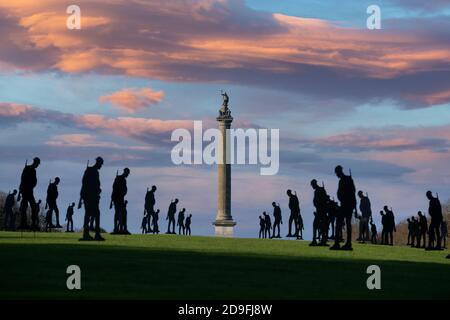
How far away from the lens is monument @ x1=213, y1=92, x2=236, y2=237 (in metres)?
89.4

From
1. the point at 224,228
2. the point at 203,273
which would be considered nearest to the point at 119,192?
the point at 203,273

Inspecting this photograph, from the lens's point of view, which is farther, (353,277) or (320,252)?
(320,252)

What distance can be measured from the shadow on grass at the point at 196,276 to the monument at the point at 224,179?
58.0 metres

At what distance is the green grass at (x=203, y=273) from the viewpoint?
20.6 m

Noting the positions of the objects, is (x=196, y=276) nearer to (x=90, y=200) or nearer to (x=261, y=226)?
(x=90, y=200)

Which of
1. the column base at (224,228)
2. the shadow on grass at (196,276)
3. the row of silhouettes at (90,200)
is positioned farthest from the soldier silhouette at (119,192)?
the column base at (224,228)

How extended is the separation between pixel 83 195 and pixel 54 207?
1227 cm

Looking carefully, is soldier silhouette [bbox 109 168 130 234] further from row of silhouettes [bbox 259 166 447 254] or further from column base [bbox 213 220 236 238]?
column base [bbox 213 220 236 238]

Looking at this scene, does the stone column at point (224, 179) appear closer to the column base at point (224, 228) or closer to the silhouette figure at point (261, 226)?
the column base at point (224, 228)

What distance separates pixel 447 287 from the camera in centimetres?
2388

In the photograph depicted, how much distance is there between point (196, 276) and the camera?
77.1ft

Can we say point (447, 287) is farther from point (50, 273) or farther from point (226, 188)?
point (226, 188)

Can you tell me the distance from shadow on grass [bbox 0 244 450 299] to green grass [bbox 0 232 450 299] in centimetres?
2
